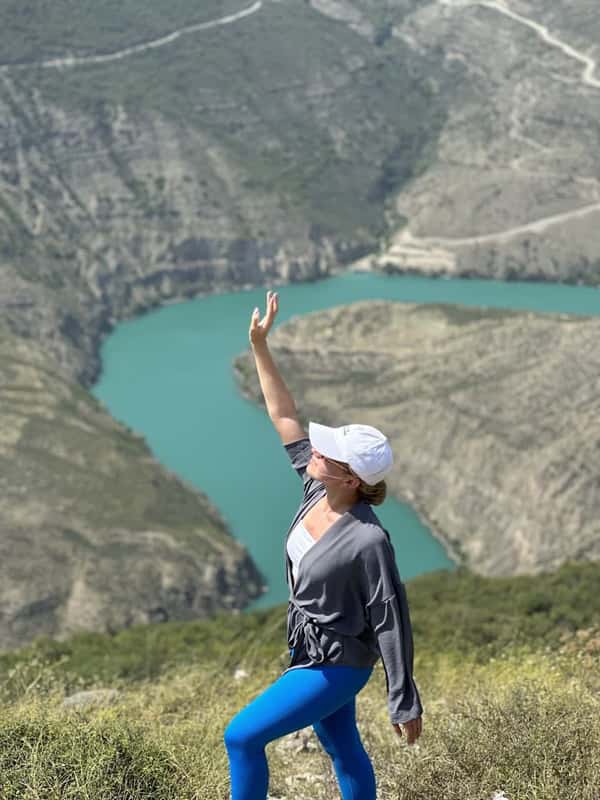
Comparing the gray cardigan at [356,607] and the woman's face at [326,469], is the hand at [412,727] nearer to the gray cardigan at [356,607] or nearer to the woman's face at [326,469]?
the gray cardigan at [356,607]

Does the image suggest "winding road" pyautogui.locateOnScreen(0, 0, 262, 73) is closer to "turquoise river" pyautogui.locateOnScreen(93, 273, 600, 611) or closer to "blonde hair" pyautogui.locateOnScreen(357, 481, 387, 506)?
"turquoise river" pyautogui.locateOnScreen(93, 273, 600, 611)

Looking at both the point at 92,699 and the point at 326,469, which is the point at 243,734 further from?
the point at 92,699

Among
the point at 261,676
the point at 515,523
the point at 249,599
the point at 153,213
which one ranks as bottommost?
the point at 153,213

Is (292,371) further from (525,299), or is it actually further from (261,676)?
(261,676)

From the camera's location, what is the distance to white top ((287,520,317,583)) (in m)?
4.02

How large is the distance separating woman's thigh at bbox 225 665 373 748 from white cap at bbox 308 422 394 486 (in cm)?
73

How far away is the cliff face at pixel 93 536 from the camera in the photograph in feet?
88.0

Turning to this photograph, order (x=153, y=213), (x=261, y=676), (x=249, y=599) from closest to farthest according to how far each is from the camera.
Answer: (x=261, y=676) < (x=249, y=599) < (x=153, y=213)

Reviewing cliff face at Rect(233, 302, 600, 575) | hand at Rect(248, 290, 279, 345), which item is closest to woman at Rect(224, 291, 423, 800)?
hand at Rect(248, 290, 279, 345)

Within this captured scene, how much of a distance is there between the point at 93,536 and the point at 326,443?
26.7 meters

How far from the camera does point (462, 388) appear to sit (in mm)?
38219

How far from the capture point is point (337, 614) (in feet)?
12.8

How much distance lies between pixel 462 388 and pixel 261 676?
1204 inches

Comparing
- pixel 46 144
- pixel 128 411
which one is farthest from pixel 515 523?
pixel 46 144
